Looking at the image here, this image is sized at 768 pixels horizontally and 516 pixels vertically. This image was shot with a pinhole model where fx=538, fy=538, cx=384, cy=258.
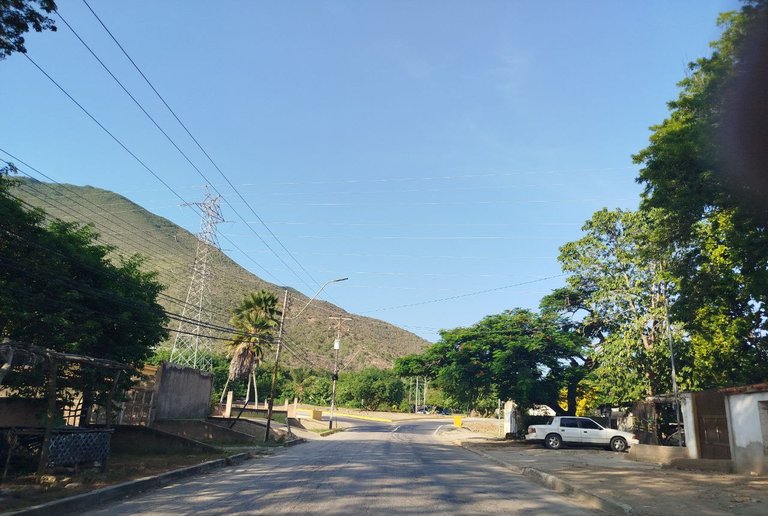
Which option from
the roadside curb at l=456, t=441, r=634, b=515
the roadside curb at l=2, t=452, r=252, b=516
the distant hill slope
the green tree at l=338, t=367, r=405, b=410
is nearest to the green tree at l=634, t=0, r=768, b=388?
the roadside curb at l=456, t=441, r=634, b=515

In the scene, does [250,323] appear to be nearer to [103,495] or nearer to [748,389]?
[103,495]

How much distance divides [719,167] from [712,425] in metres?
9.14

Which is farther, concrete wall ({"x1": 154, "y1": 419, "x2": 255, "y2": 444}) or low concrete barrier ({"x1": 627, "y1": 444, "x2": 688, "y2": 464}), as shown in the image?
concrete wall ({"x1": 154, "y1": 419, "x2": 255, "y2": 444})

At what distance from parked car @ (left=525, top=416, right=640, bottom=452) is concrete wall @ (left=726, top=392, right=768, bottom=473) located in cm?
1260

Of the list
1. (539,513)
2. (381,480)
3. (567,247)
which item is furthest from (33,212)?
(567,247)

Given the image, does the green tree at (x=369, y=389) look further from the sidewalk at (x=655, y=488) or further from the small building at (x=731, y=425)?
the sidewalk at (x=655, y=488)

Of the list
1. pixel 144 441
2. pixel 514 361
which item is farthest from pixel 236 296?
pixel 144 441

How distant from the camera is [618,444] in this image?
91.4 ft

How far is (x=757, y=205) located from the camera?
13.1 meters

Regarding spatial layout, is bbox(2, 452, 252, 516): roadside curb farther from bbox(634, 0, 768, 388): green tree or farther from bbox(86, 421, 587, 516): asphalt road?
bbox(634, 0, 768, 388): green tree

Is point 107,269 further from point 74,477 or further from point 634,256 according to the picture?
point 634,256

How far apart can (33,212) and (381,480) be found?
13147mm

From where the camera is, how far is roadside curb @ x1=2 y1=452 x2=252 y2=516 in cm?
852

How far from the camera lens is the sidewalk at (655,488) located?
32.8 ft
